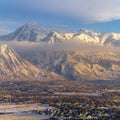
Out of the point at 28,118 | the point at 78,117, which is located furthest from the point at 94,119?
the point at 28,118

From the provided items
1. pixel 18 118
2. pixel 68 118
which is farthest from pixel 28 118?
pixel 68 118

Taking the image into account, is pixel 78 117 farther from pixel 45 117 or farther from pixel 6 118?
pixel 6 118

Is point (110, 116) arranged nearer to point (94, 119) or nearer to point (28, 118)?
point (94, 119)

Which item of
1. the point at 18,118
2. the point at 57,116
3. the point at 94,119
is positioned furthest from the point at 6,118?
the point at 94,119

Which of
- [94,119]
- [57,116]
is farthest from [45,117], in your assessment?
[94,119]

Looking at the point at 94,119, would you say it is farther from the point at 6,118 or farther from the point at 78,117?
the point at 6,118

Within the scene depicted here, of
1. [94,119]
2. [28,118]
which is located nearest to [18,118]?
[28,118]

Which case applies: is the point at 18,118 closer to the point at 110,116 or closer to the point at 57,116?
the point at 57,116
